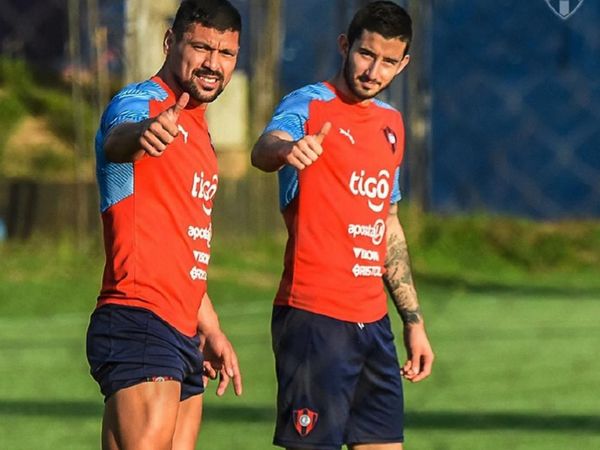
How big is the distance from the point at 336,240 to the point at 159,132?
49.9 inches

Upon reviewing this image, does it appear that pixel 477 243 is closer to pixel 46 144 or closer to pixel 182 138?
pixel 46 144

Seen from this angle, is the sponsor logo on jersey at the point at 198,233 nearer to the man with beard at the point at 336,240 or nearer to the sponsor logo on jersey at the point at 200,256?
the sponsor logo on jersey at the point at 200,256

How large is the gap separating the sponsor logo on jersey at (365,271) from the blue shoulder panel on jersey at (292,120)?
0.33m

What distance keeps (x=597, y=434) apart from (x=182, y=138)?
4.16 metres

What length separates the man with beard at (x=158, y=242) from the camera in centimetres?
574

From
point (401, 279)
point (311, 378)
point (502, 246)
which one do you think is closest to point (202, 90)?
point (311, 378)

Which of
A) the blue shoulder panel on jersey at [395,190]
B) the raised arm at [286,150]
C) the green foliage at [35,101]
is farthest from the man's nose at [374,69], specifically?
the green foliage at [35,101]

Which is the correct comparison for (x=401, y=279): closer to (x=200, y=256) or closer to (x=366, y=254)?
(x=366, y=254)

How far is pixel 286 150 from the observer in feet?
18.5

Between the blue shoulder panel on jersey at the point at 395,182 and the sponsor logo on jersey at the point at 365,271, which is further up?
the blue shoulder panel on jersey at the point at 395,182

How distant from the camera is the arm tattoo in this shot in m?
6.84

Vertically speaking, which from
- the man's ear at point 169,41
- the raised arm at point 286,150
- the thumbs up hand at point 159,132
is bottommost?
the raised arm at point 286,150

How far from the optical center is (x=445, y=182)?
66.7 ft

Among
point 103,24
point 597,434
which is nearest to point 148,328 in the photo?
point 597,434
